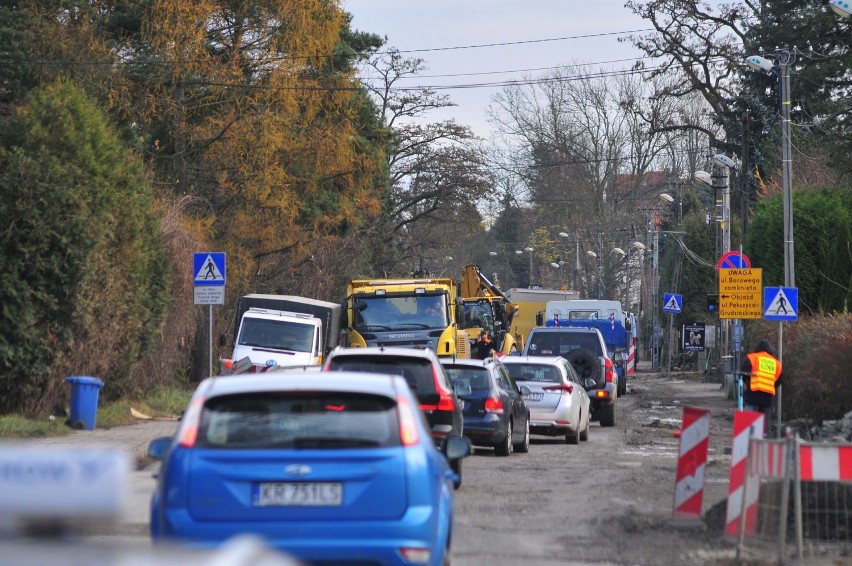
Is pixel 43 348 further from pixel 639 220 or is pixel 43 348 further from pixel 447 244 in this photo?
pixel 639 220

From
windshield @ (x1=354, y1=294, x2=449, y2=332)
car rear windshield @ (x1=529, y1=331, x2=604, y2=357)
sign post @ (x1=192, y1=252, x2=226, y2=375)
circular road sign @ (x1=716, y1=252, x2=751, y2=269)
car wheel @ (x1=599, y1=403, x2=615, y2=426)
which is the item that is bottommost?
car wheel @ (x1=599, y1=403, x2=615, y2=426)

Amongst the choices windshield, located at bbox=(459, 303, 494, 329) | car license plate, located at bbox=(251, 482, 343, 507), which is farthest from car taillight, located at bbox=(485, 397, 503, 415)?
Answer: windshield, located at bbox=(459, 303, 494, 329)

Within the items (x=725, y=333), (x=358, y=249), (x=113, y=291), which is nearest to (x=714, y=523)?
(x=113, y=291)

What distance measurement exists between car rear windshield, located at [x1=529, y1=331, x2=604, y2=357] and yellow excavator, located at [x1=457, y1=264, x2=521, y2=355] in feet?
23.2

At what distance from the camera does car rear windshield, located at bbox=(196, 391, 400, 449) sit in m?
7.08

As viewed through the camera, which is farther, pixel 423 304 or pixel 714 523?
pixel 423 304

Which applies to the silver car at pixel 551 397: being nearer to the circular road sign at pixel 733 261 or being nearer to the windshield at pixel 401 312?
the circular road sign at pixel 733 261

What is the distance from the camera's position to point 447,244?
196ft

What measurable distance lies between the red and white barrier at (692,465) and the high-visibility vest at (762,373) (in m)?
8.56

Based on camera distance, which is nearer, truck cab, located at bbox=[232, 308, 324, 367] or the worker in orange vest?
the worker in orange vest

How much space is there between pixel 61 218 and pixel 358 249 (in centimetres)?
2812

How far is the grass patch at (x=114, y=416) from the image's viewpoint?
18.8 metres

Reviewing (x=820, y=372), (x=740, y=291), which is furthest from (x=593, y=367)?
(x=820, y=372)

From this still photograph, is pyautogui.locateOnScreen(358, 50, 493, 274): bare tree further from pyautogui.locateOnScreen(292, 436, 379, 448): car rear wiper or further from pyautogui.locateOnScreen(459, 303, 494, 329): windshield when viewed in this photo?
pyautogui.locateOnScreen(292, 436, 379, 448): car rear wiper
